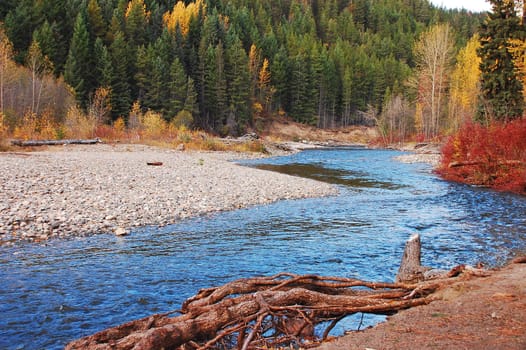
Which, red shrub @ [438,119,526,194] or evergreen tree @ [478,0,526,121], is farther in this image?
evergreen tree @ [478,0,526,121]

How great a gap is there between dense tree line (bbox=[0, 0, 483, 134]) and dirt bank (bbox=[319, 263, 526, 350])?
53791mm

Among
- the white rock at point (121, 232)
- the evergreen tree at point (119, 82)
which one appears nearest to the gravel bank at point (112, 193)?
the white rock at point (121, 232)

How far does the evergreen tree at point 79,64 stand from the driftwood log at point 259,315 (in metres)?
52.9

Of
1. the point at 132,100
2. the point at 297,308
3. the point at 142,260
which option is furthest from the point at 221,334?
the point at 132,100

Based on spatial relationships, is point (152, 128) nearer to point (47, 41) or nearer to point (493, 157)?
point (47, 41)

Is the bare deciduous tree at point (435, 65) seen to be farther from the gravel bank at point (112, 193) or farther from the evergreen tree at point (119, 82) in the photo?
the evergreen tree at point (119, 82)

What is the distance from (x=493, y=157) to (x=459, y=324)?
18.3 m

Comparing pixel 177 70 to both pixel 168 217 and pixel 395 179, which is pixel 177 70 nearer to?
pixel 395 179

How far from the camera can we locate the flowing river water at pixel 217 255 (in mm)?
5844

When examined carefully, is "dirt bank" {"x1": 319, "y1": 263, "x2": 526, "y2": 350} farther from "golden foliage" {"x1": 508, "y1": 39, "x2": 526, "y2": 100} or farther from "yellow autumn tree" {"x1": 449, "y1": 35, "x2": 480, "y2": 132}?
"yellow autumn tree" {"x1": 449, "y1": 35, "x2": 480, "y2": 132}

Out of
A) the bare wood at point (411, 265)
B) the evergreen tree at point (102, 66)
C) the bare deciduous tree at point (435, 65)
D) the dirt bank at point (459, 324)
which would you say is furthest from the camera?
the evergreen tree at point (102, 66)

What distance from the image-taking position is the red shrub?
61.1ft

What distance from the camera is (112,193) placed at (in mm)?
13656

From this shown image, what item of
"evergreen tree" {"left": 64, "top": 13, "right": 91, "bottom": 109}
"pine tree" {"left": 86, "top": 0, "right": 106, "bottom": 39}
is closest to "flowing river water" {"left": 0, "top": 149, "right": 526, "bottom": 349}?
"evergreen tree" {"left": 64, "top": 13, "right": 91, "bottom": 109}
